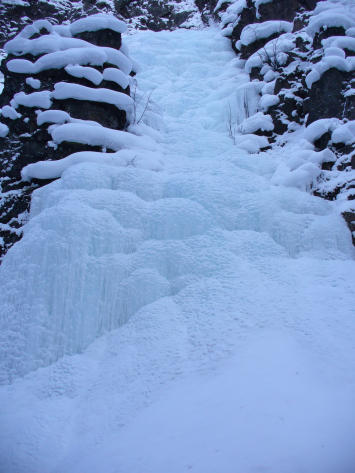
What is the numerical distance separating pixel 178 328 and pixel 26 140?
3.18 meters

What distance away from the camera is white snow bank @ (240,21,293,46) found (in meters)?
6.51

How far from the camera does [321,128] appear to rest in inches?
154

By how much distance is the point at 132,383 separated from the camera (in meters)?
1.90

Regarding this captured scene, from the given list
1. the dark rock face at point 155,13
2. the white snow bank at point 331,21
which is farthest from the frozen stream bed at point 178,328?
the dark rock face at point 155,13

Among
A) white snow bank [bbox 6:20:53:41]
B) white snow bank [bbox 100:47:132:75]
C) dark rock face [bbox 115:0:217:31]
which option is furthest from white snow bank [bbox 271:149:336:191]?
dark rock face [bbox 115:0:217:31]

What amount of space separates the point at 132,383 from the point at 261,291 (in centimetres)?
116

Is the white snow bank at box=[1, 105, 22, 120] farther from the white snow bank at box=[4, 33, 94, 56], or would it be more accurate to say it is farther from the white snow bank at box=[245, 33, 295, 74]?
the white snow bank at box=[245, 33, 295, 74]

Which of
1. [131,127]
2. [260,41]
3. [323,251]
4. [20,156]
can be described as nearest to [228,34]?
[260,41]

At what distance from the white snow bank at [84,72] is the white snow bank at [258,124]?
8.23 ft

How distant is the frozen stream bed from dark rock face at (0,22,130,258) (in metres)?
0.46

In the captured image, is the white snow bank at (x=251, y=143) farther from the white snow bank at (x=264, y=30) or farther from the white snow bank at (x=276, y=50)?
the white snow bank at (x=264, y=30)

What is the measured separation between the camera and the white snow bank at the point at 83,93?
395 centimetres

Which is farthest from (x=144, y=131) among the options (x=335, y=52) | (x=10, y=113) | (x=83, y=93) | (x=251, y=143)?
(x=335, y=52)

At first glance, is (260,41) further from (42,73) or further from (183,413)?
(183,413)
